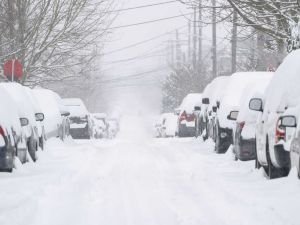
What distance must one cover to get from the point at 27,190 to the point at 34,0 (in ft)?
63.1

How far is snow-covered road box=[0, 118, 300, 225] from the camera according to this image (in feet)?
26.6

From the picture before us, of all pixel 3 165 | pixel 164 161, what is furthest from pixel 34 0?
pixel 3 165

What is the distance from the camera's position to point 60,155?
1808 cm

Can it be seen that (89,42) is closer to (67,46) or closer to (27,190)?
(67,46)

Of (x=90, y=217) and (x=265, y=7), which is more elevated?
(x=265, y=7)

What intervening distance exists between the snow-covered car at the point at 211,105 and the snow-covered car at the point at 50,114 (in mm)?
4257

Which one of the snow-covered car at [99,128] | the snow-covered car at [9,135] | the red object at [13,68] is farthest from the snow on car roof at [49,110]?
the snow-covered car at [99,128]

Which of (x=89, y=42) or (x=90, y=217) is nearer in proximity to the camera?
(x=90, y=217)

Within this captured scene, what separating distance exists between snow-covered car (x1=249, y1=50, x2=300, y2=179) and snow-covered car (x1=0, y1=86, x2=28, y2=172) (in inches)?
148

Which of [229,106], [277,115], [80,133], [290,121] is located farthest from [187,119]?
[290,121]

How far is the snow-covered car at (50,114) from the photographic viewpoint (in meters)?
21.1

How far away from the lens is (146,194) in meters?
10.1

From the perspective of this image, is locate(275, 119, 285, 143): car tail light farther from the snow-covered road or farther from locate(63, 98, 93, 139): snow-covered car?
→ locate(63, 98, 93, 139): snow-covered car

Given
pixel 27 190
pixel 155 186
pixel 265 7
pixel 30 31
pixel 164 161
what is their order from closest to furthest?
pixel 27 190, pixel 155 186, pixel 164 161, pixel 265 7, pixel 30 31
